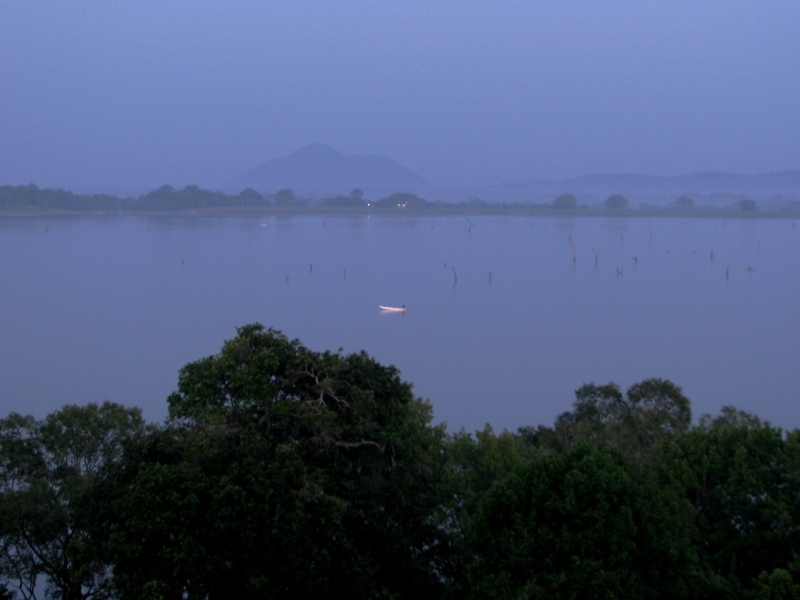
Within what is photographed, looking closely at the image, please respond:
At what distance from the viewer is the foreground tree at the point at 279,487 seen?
18.9ft

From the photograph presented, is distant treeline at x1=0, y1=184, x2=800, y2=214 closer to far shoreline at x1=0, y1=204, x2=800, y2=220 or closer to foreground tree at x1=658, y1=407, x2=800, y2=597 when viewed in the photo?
far shoreline at x1=0, y1=204, x2=800, y2=220

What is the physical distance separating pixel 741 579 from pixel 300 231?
6847 centimetres

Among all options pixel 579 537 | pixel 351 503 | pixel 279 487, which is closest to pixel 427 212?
pixel 351 503

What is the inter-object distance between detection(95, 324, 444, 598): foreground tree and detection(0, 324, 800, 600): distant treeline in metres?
0.02

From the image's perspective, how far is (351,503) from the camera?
21.4ft

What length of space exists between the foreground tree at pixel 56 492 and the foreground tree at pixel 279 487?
45 cm

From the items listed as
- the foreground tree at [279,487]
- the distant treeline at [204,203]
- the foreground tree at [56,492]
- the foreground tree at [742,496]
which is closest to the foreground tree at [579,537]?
the foreground tree at [742,496]

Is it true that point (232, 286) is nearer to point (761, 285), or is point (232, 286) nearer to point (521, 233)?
point (761, 285)

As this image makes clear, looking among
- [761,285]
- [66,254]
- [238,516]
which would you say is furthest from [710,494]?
[66,254]

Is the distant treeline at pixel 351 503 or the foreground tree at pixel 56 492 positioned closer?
the distant treeline at pixel 351 503

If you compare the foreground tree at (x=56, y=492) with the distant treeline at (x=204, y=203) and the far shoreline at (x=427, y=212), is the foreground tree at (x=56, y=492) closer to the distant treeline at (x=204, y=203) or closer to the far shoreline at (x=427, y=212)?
the far shoreline at (x=427, y=212)

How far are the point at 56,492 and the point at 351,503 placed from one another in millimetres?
2644

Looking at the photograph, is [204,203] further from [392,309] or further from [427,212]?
[392,309]

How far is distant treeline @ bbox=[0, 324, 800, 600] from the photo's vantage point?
18.5 feet
